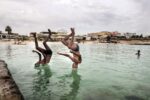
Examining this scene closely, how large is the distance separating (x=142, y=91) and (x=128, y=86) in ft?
4.06

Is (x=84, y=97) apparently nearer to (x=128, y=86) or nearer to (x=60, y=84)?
(x=60, y=84)

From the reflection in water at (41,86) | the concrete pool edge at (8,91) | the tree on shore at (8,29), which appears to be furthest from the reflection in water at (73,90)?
the tree on shore at (8,29)

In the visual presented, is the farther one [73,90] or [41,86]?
[41,86]

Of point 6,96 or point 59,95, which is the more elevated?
point 6,96

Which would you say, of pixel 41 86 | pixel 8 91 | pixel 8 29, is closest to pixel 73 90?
pixel 41 86

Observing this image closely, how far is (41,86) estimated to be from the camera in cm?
1181

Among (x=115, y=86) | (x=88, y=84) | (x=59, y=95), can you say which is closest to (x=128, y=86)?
(x=115, y=86)

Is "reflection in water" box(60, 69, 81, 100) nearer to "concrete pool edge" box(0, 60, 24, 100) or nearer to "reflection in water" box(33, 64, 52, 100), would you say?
"reflection in water" box(33, 64, 52, 100)

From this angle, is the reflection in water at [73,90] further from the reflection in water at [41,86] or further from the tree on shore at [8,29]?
the tree on shore at [8,29]

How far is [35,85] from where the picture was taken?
39.4 feet

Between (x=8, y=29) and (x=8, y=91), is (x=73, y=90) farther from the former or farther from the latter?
(x=8, y=29)

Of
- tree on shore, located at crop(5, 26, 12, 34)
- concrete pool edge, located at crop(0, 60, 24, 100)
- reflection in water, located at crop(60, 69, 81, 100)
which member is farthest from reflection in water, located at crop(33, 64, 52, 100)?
tree on shore, located at crop(5, 26, 12, 34)

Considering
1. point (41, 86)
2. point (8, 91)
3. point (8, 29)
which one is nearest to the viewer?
point (8, 91)

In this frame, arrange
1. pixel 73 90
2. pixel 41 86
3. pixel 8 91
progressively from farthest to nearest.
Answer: pixel 41 86 < pixel 73 90 < pixel 8 91
